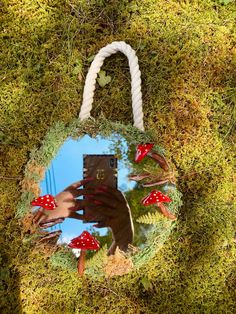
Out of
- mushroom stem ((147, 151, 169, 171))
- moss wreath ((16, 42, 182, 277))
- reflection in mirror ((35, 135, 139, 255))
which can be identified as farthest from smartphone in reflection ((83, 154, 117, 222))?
mushroom stem ((147, 151, 169, 171))

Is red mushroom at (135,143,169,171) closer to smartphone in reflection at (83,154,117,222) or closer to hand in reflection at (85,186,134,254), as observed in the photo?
smartphone in reflection at (83,154,117,222)

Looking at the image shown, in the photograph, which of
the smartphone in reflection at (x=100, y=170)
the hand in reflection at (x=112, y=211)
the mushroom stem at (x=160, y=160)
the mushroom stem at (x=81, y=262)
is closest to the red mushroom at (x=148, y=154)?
the mushroom stem at (x=160, y=160)

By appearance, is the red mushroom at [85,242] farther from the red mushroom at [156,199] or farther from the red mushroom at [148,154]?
the red mushroom at [148,154]

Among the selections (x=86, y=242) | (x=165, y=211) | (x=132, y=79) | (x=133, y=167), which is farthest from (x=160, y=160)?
(x=86, y=242)

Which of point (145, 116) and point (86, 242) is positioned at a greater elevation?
Result: point (145, 116)

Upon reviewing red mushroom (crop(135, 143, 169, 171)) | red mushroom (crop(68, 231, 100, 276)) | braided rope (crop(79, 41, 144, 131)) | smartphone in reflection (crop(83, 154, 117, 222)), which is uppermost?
braided rope (crop(79, 41, 144, 131))

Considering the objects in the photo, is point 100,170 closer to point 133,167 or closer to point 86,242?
point 133,167
